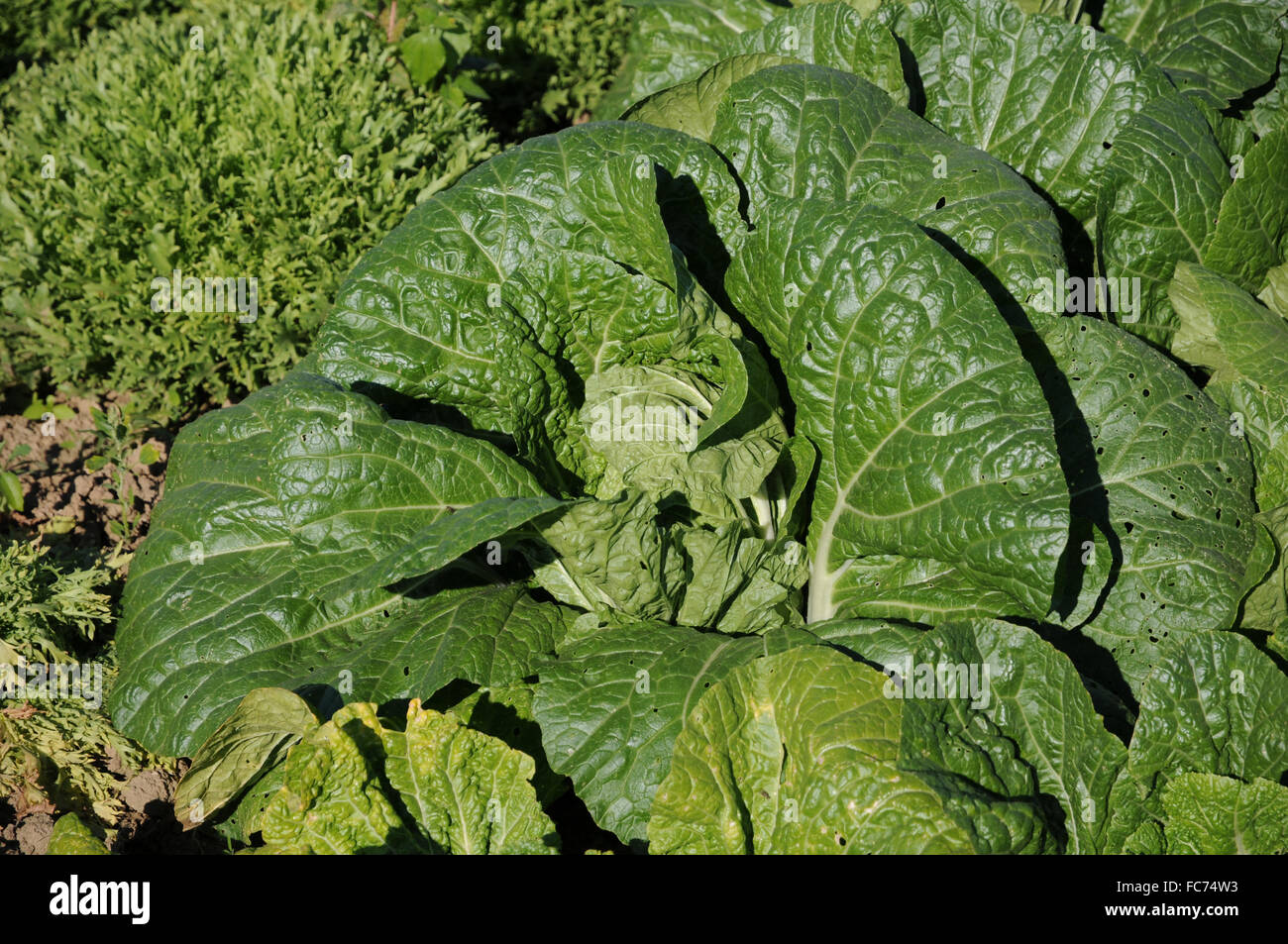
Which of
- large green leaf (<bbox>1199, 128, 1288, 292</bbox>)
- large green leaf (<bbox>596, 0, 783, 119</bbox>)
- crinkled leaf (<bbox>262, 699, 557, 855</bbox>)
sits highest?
large green leaf (<bbox>596, 0, 783, 119</bbox>)

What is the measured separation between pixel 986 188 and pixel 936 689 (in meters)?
1.83

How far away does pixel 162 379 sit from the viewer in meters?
5.05

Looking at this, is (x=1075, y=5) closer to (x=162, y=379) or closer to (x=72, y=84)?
(x=162, y=379)

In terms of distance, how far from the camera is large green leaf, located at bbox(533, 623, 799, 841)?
309 centimetres

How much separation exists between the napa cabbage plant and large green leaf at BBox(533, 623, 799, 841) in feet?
0.04

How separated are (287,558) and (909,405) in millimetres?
2139


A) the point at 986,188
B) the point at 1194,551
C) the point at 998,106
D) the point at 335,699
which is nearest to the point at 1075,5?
the point at 998,106

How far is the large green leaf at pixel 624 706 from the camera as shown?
3090mm

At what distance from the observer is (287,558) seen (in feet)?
12.0

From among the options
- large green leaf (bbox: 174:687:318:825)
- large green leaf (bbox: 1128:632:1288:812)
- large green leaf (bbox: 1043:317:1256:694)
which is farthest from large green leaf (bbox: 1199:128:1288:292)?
large green leaf (bbox: 174:687:318:825)

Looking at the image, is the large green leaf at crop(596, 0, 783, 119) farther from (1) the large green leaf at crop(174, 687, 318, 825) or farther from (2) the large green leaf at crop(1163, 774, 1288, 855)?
(2) the large green leaf at crop(1163, 774, 1288, 855)

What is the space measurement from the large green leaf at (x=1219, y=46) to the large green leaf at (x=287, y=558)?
345cm

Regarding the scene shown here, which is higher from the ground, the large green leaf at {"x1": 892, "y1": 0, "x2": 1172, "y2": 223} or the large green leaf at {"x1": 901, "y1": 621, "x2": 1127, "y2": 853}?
the large green leaf at {"x1": 892, "y1": 0, "x2": 1172, "y2": 223}

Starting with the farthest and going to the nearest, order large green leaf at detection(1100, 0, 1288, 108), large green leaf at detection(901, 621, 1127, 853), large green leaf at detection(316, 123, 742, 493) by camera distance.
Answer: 1. large green leaf at detection(1100, 0, 1288, 108)
2. large green leaf at detection(316, 123, 742, 493)
3. large green leaf at detection(901, 621, 1127, 853)
